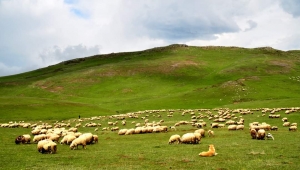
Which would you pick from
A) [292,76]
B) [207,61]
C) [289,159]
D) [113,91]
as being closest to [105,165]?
Answer: [289,159]

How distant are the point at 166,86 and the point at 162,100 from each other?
28.1 meters

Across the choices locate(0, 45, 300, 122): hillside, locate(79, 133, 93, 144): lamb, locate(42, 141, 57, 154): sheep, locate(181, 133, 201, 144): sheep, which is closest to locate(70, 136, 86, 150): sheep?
locate(79, 133, 93, 144): lamb

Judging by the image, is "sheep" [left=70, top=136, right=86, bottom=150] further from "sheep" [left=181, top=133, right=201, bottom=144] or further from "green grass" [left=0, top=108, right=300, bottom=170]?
"sheep" [left=181, top=133, right=201, bottom=144]

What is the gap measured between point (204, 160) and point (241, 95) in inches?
2607

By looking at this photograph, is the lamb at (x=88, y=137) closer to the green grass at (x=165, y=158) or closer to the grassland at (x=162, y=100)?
the grassland at (x=162, y=100)

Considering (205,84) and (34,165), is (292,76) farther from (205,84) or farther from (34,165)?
(34,165)

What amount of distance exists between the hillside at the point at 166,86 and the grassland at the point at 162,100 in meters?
0.23

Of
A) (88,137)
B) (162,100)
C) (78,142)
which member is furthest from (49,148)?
(162,100)

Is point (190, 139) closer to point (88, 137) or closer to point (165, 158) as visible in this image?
point (165, 158)

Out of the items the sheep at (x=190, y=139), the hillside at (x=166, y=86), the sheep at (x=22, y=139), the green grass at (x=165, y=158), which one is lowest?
the green grass at (x=165, y=158)

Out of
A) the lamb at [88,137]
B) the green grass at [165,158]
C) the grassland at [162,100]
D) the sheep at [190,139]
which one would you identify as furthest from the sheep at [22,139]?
the sheep at [190,139]

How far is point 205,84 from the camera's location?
363 ft

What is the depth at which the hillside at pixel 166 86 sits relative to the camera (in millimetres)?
69188

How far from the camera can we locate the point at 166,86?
112 m
